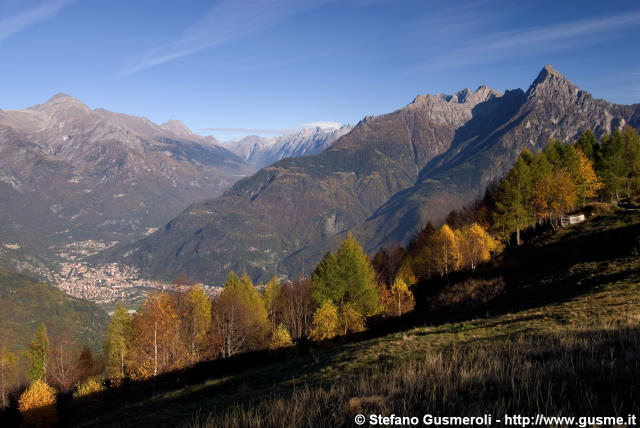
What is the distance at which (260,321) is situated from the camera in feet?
149

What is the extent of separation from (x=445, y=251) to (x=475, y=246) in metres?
4.75

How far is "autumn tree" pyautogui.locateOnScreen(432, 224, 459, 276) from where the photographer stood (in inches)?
2079

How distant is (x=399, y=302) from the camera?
1694 inches

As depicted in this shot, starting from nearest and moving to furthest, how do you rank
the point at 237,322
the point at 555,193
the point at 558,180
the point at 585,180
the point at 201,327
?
the point at 201,327, the point at 237,322, the point at 558,180, the point at 555,193, the point at 585,180

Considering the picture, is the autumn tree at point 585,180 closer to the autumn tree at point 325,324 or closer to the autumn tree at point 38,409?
the autumn tree at point 325,324

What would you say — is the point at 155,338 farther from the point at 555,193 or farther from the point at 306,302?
the point at 555,193

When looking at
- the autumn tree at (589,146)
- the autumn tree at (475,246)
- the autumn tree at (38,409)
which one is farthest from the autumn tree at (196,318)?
the autumn tree at (589,146)

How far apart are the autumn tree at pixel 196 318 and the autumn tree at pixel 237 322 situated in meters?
1.22

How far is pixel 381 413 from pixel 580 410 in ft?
7.80

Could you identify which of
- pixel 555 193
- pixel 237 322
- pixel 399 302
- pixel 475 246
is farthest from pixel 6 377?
pixel 555 193

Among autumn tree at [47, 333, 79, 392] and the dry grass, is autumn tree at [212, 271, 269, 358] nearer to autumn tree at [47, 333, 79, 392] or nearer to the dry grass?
autumn tree at [47, 333, 79, 392]

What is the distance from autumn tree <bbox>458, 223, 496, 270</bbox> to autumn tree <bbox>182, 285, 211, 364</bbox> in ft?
120

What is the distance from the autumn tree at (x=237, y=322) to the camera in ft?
129

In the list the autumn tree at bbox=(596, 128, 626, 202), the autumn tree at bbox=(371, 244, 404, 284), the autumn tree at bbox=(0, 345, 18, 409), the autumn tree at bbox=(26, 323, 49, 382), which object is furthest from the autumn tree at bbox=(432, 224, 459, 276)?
the autumn tree at bbox=(0, 345, 18, 409)
